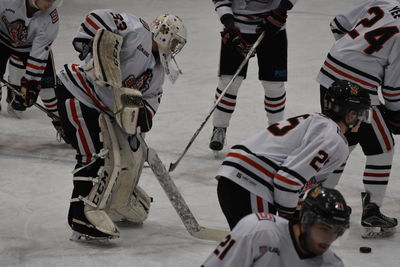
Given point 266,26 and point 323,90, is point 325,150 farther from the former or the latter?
point 266,26

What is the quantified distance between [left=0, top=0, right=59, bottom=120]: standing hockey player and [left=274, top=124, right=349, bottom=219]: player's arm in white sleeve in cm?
232

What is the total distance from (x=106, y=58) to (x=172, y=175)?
1156mm

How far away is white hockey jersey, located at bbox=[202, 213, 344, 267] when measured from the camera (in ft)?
7.38

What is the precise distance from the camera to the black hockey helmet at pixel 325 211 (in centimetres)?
223

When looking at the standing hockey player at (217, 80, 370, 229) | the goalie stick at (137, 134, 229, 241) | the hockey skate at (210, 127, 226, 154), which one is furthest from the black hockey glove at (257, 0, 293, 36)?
the standing hockey player at (217, 80, 370, 229)

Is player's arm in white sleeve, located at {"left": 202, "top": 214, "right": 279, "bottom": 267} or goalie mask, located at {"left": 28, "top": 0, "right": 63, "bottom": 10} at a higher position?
player's arm in white sleeve, located at {"left": 202, "top": 214, "right": 279, "bottom": 267}

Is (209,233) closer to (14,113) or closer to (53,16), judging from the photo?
(53,16)

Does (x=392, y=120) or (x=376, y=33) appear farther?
(x=392, y=120)

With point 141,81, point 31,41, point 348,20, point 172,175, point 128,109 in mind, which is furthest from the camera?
point 31,41

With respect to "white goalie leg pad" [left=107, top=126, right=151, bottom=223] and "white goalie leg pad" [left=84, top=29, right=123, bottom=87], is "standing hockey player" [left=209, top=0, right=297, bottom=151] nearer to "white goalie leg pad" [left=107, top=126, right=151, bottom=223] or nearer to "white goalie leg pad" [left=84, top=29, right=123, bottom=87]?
"white goalie leg pad" [left=107, top=126, right=151, bottom=223]

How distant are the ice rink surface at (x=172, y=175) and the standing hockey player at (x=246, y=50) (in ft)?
0.79

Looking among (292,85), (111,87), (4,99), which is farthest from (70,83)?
(292,85)

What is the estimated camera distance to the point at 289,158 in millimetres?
2812

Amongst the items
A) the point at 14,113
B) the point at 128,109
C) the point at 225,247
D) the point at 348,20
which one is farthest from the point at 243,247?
the point at 14,113
